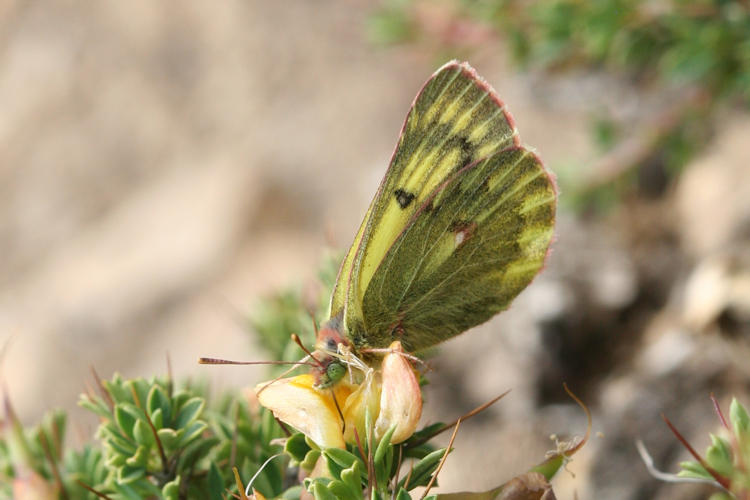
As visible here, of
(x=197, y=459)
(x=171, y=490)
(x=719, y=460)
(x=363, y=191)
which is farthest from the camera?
(x=363, y=191)

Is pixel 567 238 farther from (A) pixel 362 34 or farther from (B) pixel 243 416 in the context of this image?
(A) pixel 362 34

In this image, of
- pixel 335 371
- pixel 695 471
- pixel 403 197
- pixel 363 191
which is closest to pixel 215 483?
pixel 335 371

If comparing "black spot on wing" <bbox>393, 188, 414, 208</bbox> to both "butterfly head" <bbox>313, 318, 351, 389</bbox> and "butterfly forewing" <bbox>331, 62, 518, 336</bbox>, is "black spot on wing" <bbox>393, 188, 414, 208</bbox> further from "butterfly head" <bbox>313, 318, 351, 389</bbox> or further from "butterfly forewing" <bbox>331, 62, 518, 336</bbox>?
"butterfly head" <bbox>313, 318, 351, 389</bbox>

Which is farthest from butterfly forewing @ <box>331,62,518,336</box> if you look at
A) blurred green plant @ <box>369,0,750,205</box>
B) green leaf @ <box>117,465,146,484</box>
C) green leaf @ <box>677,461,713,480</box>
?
blurred green plant @ <box>369,0,750,205</box>

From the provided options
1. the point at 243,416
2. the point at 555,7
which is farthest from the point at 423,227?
the point at 555,7

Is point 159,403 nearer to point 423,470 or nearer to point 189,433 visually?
point 189,433
